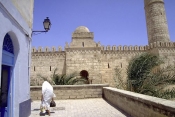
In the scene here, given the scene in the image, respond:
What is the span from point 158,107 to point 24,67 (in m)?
3.55

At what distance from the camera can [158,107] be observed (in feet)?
9.11

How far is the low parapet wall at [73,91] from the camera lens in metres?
7.66


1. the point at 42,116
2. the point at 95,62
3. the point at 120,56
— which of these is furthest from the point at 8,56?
the point at 120,56

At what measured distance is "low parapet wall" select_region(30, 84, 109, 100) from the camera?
25.1 feet

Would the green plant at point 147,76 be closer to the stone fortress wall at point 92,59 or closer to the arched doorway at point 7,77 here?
the arched doorway at point 7,77

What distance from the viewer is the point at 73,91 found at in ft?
25.3

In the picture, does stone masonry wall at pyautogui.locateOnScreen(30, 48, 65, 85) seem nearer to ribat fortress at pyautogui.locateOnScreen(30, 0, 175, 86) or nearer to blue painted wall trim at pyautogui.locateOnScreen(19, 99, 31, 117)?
ribat fortress at pyautogui.locateOnScreen(30, 0, 175, 86)

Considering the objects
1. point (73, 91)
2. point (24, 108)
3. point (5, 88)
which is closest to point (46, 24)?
point (5, 88)

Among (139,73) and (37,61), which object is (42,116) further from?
(37,61)

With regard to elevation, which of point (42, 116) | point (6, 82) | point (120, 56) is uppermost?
point (120, 56)

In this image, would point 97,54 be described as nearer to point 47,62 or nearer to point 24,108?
point 47,62

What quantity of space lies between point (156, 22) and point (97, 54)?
7504 millimetres

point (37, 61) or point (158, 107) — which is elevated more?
point (37, 61)

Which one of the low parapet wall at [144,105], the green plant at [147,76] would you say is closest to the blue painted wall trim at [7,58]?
the low parapet wall at [144,105]
